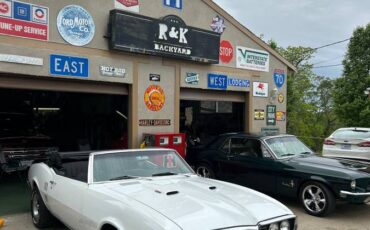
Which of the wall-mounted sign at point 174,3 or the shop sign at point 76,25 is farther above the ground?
the wall-mounted sign at point 174,3

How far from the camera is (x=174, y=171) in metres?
5.61

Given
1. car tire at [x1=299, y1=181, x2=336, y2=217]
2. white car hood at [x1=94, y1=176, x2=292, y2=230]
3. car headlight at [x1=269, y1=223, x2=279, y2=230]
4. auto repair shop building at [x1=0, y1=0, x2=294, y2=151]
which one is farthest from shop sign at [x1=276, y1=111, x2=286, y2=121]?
car headlight at [x1=269, y1=223, x2=279, y2=230]

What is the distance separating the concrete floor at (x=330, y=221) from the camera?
21.7 ft

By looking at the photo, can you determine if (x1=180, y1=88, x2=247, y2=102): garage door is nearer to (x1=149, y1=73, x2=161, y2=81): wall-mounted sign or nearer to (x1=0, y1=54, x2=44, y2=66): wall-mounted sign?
(x1=149, y1=73, x2=161, y2=81): wall-mounted sign

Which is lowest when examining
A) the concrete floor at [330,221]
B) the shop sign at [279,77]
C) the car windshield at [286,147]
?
the concrete floor at [330,221]

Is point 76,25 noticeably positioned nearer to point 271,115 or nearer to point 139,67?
point 139,67

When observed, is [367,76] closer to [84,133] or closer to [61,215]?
[84,133]

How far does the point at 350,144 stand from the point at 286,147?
4.24m

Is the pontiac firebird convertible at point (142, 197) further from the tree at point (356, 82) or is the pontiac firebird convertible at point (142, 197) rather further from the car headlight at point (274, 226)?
the tree at point (356, 82)

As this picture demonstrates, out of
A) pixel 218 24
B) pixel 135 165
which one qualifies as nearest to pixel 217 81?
pixel 218 24

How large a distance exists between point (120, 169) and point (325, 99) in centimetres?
4727

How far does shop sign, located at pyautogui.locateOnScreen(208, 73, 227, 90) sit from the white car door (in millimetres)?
6910

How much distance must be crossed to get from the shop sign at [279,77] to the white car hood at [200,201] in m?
9.64

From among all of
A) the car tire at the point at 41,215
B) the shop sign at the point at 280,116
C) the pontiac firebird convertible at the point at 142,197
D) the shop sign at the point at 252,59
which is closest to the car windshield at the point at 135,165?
the pontiac firebird convertible at the point at 142,197
